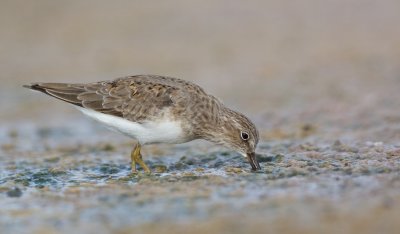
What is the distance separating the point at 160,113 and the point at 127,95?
0.60 metres

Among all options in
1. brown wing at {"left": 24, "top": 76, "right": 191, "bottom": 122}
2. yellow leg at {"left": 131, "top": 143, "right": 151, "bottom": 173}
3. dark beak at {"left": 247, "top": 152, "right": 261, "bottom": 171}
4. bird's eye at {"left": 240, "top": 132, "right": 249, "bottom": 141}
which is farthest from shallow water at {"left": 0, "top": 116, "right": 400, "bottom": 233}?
brown wing at {"left": 24, "top": 76, "right": 191, "bottom": 122}

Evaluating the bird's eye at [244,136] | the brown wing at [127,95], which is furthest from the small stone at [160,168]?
the bird's eye at [244,136]

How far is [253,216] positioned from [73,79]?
11.9 m

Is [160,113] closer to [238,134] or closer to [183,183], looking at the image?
[238,134]

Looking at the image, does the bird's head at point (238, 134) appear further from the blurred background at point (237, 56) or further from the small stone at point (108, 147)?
the small stone at point (108, 147)

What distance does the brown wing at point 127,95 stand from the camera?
923 centimetres

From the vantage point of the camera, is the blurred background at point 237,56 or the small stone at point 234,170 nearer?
the small stone at point 234,170

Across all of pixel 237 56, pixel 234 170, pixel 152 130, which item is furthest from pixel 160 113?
pixel 237 56

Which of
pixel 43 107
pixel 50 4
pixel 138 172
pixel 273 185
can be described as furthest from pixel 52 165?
pixel 50 4

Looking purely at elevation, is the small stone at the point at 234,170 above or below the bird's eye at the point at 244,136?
below

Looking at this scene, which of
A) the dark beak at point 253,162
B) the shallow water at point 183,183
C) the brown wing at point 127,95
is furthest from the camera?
the brown wing at point 127,95

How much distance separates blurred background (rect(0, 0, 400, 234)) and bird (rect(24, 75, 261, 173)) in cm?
192

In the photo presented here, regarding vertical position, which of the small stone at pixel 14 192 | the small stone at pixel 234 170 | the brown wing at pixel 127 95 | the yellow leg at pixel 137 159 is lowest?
the small stone at pixel 14 192

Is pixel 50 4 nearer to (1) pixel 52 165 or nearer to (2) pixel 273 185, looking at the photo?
(1) pixel 52 165
